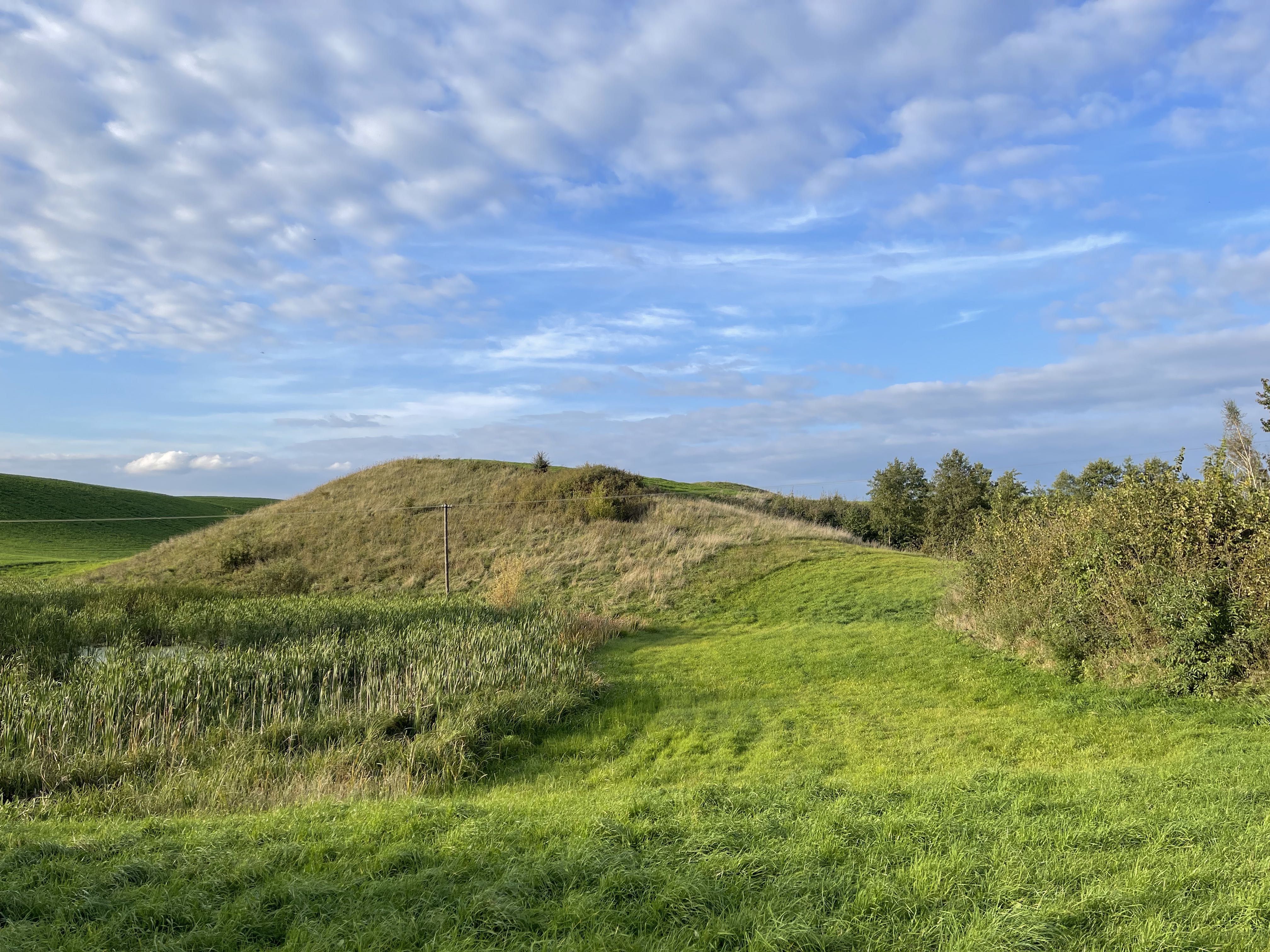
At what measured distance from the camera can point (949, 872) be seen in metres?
4.20

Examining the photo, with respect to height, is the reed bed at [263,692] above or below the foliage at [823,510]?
below

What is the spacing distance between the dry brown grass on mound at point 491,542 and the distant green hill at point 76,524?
5.00 meters

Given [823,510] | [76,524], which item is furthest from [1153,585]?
[76,524]

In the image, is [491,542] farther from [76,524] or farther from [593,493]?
[76,524]

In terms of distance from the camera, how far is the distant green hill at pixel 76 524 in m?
35.6

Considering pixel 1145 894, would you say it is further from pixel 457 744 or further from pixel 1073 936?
pixel 457 744

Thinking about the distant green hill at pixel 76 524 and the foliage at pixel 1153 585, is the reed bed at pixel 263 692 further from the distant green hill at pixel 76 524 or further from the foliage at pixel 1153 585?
the distant green hill at pixel 76 524

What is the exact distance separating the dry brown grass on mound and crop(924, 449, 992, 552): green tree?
628cm

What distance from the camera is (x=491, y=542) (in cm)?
2736

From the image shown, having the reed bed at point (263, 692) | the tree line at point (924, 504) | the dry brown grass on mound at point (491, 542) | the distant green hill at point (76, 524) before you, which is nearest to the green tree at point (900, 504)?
the tree line at point (924, 504)

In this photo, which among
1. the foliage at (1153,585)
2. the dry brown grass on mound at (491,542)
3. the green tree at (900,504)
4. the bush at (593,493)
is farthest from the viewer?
the green tree at (900,504)

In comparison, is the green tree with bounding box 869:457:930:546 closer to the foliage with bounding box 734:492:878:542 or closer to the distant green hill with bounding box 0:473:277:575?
the foliage with bounding box 734:492:878:542

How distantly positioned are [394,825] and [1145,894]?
4.68 meters

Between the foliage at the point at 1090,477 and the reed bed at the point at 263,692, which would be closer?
the reed bed at the point at 263,692
